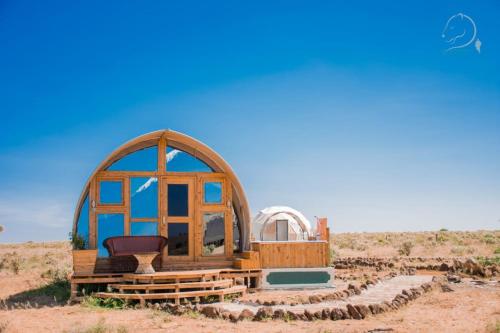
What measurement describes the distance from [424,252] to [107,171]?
63.3 ft

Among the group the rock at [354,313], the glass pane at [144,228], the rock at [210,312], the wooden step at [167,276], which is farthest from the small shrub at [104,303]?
the rock at [354,313]

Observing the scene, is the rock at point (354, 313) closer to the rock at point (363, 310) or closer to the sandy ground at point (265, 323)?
the rock at point (363, 310)

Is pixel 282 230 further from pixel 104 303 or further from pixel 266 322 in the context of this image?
pixel 266 322

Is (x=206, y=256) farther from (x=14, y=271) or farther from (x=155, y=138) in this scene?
(x=14, y=271)

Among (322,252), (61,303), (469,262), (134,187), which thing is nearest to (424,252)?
(469,262)

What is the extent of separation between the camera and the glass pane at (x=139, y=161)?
14.3 m

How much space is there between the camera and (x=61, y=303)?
12.2 metres

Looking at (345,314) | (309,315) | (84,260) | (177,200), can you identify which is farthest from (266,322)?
(177,200)

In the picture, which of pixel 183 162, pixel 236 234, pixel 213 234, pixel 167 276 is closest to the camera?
pixel 167 276

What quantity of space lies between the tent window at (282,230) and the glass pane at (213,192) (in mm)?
12031

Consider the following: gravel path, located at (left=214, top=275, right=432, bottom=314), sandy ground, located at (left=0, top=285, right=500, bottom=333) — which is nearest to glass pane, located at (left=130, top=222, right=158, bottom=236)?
sandy ground, located at (left=0, top=285, right=500, bottom=333)

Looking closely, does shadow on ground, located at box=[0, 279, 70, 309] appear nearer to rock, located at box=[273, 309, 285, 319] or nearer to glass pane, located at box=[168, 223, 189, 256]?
glass pane, located at box=[168, 223, 189, 256]

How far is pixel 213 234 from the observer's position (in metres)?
14.7

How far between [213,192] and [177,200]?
3.37 feet
